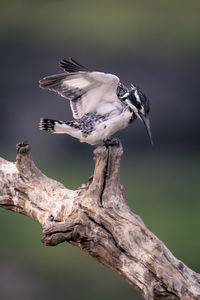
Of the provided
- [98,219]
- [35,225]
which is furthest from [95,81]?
[35,225]

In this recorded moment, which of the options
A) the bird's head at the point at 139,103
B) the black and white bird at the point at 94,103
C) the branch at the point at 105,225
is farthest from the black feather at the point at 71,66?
the branch at the point at 105,225

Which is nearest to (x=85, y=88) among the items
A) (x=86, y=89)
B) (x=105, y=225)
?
(x=86, y=89)

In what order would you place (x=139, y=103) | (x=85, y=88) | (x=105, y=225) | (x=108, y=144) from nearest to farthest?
(x=105, y=225)
(x=108, y=144)
(x=139, y=103)
(x=85, y=88)

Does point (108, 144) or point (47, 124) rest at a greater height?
point (47, 124)

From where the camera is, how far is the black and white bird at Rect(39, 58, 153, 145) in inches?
109

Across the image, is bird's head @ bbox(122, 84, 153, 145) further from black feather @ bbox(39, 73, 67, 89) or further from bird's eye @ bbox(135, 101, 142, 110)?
black feather @ bbox(39, 73, 67, 89)

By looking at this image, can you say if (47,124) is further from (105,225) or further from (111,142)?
(105,225)

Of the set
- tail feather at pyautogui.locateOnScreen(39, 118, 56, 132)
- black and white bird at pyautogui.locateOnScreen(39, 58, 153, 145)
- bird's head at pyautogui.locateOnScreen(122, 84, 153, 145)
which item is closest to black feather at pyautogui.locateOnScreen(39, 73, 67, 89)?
black and white bird at pyautogui.locateOnScreen(39, 58, 153, 145)

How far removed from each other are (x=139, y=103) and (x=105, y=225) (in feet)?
1.82

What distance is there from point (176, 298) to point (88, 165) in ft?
13.6

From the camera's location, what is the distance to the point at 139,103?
2.74 metres

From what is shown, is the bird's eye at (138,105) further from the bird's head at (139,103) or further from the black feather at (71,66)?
the black feather at (71,66)

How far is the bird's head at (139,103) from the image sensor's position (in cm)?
273

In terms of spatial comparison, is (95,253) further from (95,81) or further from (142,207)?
(142,207)
